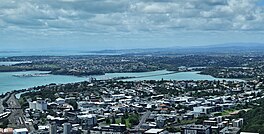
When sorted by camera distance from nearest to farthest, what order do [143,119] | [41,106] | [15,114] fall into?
1. [143,119]
2. [15,114]
3. [41,106]

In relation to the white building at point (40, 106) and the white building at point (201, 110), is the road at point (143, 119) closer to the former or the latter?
the white building at point (201, 110)

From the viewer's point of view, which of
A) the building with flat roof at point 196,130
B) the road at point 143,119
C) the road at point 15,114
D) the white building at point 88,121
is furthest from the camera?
the road at point 15,114

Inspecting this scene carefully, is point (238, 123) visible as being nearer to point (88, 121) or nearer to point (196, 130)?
point (196, 130)

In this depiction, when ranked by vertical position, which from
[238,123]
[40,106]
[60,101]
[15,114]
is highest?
[238,123]

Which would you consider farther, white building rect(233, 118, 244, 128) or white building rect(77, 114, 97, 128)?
white building rect(77, 114, 97, 128)

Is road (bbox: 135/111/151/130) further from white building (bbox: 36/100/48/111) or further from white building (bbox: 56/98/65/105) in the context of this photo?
white building (bbox: 56/98/65/105)

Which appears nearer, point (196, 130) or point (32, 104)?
point (196, 130)

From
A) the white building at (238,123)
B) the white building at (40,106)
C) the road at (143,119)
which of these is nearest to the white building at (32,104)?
the white building at (40,106)

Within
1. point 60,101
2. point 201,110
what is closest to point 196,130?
point 201,110

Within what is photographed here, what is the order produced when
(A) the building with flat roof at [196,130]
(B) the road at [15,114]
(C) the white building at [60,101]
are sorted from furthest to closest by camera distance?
(C) the white building at [60,101] < (B) the road at [15,114] < (A) the building with flat roof at [196,130]

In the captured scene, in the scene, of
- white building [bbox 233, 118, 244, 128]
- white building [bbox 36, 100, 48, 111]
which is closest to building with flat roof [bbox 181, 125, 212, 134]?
white building [bbox 233, 118, 244, 128]

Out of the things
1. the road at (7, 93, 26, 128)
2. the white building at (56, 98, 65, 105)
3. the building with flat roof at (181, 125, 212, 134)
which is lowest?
the road at (7, 93, 26, 128)
